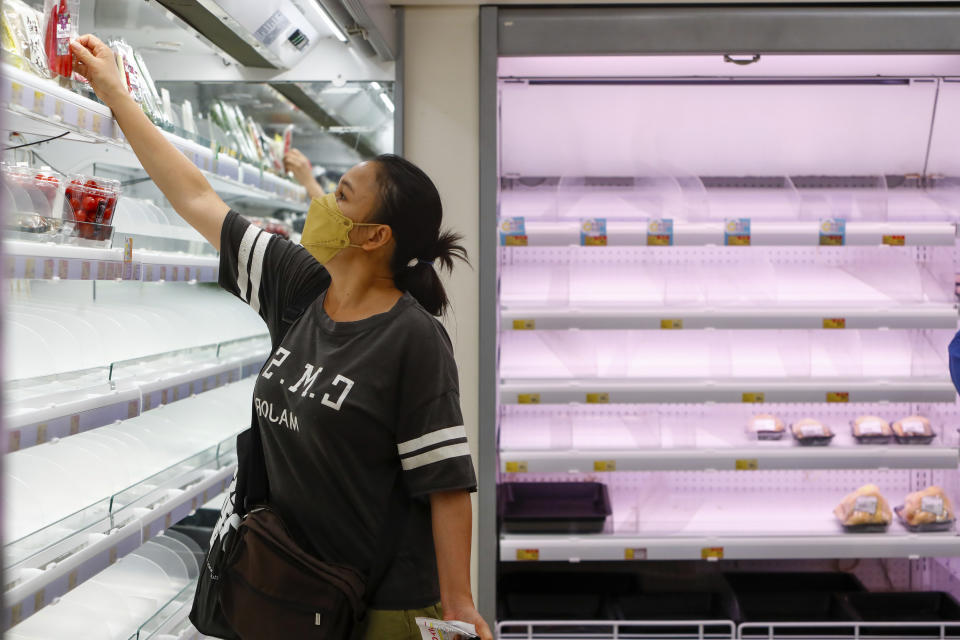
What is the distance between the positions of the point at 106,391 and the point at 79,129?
2.01 feet

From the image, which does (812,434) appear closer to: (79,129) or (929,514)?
(929,514)

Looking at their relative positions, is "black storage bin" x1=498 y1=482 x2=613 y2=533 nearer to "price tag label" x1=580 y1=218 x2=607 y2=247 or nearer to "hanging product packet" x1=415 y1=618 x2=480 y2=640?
"price tag label" x1=580 y1=218 x2=607 y2=247

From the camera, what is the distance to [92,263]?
1.81 meters

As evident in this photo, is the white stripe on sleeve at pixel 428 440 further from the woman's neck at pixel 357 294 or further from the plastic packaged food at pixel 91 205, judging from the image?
the plastic packaged food at pixel 91 205

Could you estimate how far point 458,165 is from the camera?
3.17 metres

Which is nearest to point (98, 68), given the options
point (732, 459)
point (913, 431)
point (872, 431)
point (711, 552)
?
point (732, 459)

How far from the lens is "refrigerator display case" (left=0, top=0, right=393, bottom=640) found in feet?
5.52

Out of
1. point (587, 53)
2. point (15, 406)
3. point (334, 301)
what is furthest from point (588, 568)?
point (15, 406)

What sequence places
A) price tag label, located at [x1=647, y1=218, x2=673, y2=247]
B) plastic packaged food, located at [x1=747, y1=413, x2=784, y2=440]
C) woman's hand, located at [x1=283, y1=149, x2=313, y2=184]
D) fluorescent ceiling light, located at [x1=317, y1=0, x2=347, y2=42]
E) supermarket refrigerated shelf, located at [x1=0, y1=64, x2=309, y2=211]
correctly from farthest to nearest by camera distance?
1. plastic packaged food, located at [x1=747, y1=413, x2=784, y2=440]
2. price tag label, located at [x1=647, y1=218, x2=673, y2=247]
3. woman's hand, located at [x1=283, y1=149, x2=313, y2=184]
4. fluorescent ceiling light, located at [x1=317, y1=0, x2=347, y2=42]
5. supermarket refrigerated shelf, located at [x1=0, y1=64, x2=309, y2=211]

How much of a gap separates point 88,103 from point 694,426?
106 inches

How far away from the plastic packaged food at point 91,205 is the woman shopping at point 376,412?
0.24 metres

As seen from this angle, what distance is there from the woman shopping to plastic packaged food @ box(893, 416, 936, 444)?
101 inches

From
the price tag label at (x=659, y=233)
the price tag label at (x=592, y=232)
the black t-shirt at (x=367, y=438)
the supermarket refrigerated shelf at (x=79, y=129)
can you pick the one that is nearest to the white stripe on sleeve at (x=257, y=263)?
the black t-shirt at (x=367, y=438)

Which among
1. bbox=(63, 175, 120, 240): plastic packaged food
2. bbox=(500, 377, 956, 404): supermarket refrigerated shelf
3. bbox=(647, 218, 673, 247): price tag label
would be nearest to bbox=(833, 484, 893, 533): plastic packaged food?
bbox=(500, 377, 956, 404): supermarket refrigerated shelf
